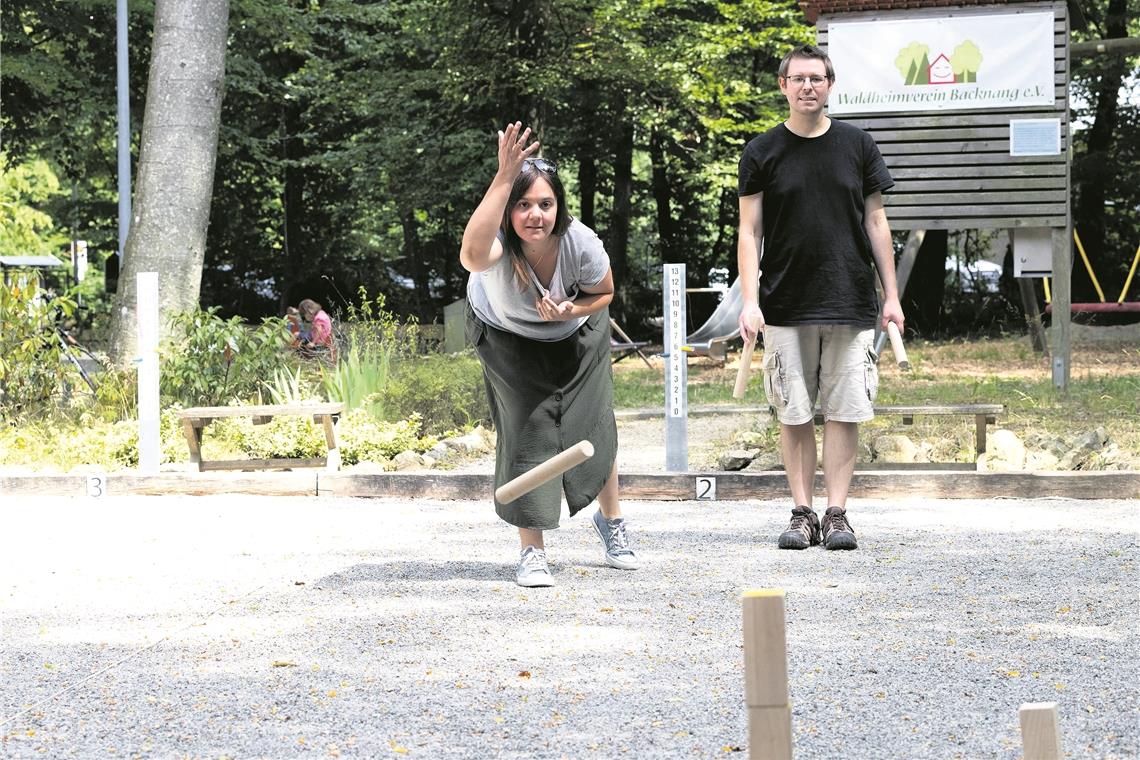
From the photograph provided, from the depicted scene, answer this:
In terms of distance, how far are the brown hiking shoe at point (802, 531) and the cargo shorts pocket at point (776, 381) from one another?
19.0 inches

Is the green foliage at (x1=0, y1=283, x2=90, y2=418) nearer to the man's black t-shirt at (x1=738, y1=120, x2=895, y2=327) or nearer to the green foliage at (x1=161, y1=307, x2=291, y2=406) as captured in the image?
A: the green foliage at (x1=161, y1=307, x2=291, y2=406)

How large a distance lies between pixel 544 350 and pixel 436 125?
66.9 feet

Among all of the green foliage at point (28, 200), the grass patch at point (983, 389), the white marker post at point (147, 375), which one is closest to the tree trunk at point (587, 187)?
the grass patch at point (983, 389)

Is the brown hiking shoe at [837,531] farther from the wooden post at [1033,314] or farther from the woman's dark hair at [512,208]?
the wooden post at [1033,314]

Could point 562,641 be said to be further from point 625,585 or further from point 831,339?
point 831,339

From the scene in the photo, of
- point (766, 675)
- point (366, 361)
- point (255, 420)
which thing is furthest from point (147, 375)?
point (766, 675)

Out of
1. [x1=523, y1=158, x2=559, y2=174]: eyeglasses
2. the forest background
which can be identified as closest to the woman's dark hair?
[x1=523, y1=158, x2=559, y2=174]: eyeglasses

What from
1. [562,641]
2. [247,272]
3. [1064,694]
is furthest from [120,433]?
[247,272]

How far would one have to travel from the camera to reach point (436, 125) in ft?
84.3

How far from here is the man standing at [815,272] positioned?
21.6ft

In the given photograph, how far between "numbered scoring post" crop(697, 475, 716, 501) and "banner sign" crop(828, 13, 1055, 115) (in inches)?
257

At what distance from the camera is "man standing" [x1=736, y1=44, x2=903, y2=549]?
657 centimetres

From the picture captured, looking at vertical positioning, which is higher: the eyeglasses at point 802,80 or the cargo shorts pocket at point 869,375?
the eyeglasses at point 802,80

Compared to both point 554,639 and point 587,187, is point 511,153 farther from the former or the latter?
point 587,187
